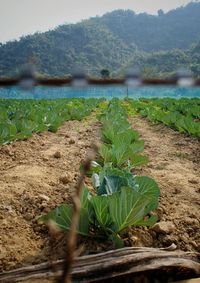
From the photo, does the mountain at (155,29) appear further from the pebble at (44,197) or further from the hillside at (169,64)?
the pebble at (44,197)

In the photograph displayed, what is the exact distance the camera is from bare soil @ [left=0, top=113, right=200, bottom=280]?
7.00 feet

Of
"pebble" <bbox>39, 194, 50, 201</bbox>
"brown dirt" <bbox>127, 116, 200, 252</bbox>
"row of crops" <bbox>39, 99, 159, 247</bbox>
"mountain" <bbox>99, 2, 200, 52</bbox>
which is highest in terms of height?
"mountain" <bbox>99, 2, 200, 52</bbox>

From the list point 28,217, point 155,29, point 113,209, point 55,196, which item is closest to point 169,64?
point 113,209

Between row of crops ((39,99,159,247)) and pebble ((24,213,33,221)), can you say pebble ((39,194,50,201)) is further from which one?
row of crops ((39,99,159,247))

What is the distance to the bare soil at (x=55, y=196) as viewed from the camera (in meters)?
2.13

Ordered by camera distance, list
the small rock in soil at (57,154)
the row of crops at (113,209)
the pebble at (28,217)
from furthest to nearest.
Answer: the small rock in soil at (57,154) < the pebble at (28,217) < the row of crops at (113,209)

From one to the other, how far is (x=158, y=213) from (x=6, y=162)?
2.54 m

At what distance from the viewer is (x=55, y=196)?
2930mm

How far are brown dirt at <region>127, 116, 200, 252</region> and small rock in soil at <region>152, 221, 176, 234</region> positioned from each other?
14 mm

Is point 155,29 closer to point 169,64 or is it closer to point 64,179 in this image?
point 169,64

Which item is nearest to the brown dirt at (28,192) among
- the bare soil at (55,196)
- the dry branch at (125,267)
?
the bare soil at (55,196)

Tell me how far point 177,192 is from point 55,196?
110 cm

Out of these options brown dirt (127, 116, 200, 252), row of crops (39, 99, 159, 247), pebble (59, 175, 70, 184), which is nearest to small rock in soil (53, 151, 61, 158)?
brown dirt (127, 116, 200, 252)

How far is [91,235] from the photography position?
2.14 meters
